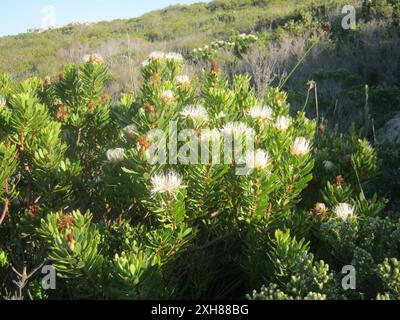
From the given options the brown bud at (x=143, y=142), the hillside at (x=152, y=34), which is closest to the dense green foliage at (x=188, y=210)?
the brown bud at (x=143, y=142)

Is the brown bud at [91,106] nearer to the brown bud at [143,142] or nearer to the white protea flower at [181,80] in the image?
the white protea flower at [181,80]

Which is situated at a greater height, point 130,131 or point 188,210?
point 130,131

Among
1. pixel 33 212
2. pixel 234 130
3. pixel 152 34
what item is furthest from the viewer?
pixel 152 34

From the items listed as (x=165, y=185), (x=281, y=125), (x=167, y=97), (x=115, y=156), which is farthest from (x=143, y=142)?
(x=281, y=125)

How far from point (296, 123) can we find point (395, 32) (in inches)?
262

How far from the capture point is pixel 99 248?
1.78 metres

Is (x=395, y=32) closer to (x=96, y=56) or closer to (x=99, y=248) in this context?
(x=96, y=56)

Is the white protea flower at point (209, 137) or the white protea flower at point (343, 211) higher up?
the white protea flower at point (209, 137)

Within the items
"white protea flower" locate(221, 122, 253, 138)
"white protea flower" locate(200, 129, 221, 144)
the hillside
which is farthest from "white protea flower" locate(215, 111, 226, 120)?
the hillside

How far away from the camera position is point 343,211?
1771 mm

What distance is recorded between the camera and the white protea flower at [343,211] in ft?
5.79

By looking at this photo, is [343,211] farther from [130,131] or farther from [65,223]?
[65,223]

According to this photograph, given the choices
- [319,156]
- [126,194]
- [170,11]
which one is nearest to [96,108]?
[126,194]

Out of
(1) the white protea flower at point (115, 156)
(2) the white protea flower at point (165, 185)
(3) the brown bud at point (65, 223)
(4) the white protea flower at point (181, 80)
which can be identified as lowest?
(3) the brown bud at point (65, 223)
